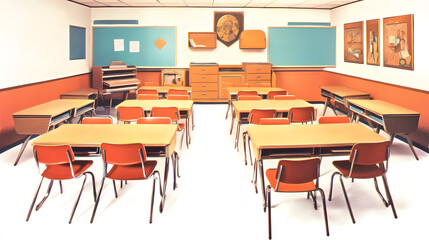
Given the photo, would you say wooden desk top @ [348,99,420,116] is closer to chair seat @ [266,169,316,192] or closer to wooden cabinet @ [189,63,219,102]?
chair seat @ [266,169,316,192]

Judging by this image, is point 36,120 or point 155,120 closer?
point 155,120

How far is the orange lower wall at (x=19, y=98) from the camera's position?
5.22 metres

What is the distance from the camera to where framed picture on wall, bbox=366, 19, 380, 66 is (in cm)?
695

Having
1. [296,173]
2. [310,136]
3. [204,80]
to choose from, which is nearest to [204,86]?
[204,80]

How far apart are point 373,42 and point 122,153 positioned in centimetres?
639

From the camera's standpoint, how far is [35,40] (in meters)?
6.27

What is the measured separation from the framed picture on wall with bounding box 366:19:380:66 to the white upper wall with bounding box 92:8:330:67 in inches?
97.2

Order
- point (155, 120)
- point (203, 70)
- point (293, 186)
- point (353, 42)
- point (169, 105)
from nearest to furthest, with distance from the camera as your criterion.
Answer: point (293, 186), point (155, 120), point (169, 105), point (353, 42), point (203, 70)

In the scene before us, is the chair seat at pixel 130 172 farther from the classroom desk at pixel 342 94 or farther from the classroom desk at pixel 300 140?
the classroom desk at pixel 342 94

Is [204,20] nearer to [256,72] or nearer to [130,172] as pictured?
[256,72]

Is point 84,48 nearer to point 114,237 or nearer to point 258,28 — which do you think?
point 258,28

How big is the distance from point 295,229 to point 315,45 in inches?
308

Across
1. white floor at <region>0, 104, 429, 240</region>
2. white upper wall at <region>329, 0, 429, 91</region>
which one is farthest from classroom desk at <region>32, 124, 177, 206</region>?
white upper wall at <region>329, 0, 429, 91</region>

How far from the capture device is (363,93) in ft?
22.8
